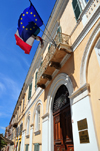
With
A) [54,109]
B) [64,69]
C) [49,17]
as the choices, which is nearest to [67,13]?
[49,17]

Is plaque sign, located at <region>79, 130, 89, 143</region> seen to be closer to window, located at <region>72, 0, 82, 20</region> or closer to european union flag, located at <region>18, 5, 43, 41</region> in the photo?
window, located at <region>72, 0, 82, 20</region>

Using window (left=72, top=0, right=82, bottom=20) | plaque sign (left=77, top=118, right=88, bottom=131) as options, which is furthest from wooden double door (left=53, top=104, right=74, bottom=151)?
window (left=72, top=0, right=82, bottom=20)

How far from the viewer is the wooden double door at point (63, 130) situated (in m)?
4.93

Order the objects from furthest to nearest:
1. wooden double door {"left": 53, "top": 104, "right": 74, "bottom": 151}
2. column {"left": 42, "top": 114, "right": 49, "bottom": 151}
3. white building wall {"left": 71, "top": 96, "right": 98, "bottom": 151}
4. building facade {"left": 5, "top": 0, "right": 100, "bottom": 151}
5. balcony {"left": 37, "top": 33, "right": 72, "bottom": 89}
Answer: column {"left": 42, "top": 114, "right": 49, "bottom": 151} → balcony {"left": 37, "top": 33, "right": 72, "bottom": 89} → wooden double door {"left": 53, "top": 104, "right": 74, "bottom": 151} → building facade {"left": 5, "top": 0, "right": 100, "bottom": 151} → white building wall {"left": 71, "top": 96, "right": 98, "bottom": 151}

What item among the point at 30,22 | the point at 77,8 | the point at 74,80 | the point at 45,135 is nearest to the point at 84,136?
the point at 74,80

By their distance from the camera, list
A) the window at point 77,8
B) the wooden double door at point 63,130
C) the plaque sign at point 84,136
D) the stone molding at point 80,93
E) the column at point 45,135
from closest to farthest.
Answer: the plaque sign at point 84,136
the stone molding at point 80,93
the wooden double door at point 63,130
the window at point 77,8
the column at point 45,135

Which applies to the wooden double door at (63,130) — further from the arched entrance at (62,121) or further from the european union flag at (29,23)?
the european union flag at (29,23)

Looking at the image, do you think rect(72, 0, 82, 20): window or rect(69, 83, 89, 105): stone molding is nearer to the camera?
rect(69, 83, 89, 105): stone molding

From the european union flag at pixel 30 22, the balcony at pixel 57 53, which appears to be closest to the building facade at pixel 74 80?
the balcony at pixel 57 53

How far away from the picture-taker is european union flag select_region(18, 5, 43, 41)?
649 cm

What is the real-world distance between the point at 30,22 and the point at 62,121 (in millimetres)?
5060

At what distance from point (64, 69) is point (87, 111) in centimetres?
261

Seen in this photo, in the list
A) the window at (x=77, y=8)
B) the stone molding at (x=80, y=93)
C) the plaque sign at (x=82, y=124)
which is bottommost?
the plaque sign at (x=82, y=124)

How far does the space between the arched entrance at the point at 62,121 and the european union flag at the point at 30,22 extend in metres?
3.22
